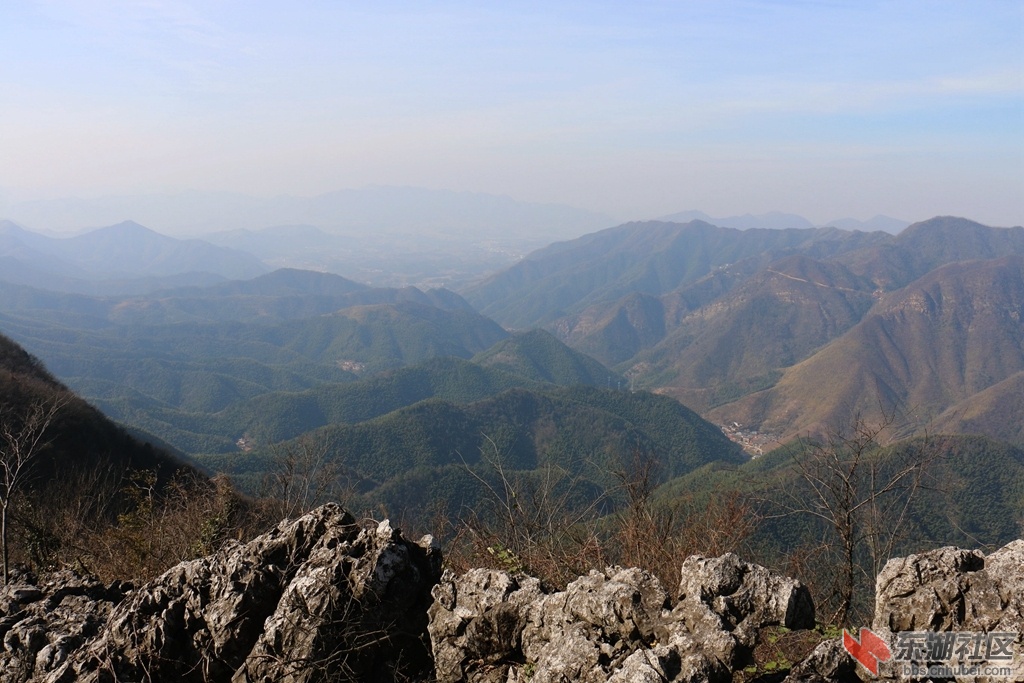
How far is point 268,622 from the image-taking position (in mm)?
8195

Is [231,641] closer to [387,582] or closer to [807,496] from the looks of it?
[387,582]

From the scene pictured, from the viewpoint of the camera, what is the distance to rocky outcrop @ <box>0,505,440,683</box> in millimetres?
8102

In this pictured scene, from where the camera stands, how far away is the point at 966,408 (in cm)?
16262

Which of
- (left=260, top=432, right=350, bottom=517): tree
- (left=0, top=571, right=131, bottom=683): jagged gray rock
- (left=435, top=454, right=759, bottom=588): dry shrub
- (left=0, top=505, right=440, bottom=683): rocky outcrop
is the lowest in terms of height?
(left=260, top=432, right=350, bottom=517): tree

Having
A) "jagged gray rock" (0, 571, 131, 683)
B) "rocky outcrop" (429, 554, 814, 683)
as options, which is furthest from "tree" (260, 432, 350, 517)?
"rocky outcrop" (429, 554, 814, 683)

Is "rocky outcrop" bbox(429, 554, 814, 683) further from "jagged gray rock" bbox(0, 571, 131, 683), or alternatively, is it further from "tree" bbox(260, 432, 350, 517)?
"tree" bbox(260, 432, 350, 517)

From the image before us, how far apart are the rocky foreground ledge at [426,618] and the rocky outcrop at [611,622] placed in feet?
0.05

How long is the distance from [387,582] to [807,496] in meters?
53.5

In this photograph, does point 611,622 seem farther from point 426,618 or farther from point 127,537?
point 127,537

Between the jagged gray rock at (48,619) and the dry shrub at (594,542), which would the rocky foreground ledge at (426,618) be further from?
the dry shrub at (594,542)

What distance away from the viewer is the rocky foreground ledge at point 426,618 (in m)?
6.85

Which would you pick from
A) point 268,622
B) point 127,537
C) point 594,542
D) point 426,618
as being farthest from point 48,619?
point 594,542

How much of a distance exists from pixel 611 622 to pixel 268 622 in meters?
4.30

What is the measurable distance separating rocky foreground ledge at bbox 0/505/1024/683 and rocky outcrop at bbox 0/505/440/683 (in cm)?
2
